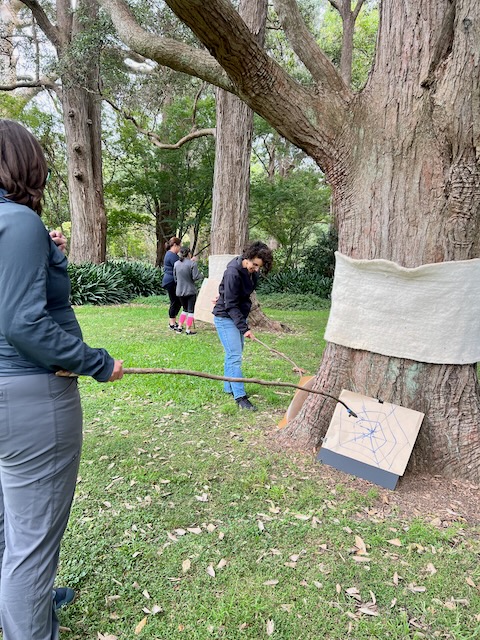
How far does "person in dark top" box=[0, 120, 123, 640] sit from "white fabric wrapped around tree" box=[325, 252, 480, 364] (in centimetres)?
191

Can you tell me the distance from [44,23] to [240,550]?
47.1 ft

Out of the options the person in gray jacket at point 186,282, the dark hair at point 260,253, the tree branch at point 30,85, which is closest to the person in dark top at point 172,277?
the person in gray jacket at point 186,282

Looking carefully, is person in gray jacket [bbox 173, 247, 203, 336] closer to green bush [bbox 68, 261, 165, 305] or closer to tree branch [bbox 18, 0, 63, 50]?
green bush [bbox 68, 261, 165, 305]

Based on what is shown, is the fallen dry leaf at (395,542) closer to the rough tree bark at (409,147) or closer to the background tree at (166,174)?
the rough tree bark at (409,147)

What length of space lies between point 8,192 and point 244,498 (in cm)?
222

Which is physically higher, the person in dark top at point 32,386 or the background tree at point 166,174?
the background tree at point 166,174

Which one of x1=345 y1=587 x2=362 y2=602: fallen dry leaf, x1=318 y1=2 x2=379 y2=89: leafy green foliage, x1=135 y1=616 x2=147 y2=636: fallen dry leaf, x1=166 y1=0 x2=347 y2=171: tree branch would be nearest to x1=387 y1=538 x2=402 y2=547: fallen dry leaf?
x1=345 y1=587 x2=362 y2=602: fallen dry leaf

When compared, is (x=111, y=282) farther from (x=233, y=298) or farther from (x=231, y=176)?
(x=233, y=298)

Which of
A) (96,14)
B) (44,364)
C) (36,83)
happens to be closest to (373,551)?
(44,364)

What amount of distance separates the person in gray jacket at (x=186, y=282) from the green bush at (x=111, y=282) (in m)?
3.77

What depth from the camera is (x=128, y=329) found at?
25.9ft

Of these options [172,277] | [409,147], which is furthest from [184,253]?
[409,147]

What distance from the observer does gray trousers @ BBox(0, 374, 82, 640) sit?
4.63 feet

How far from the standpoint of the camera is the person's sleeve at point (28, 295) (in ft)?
4.18
